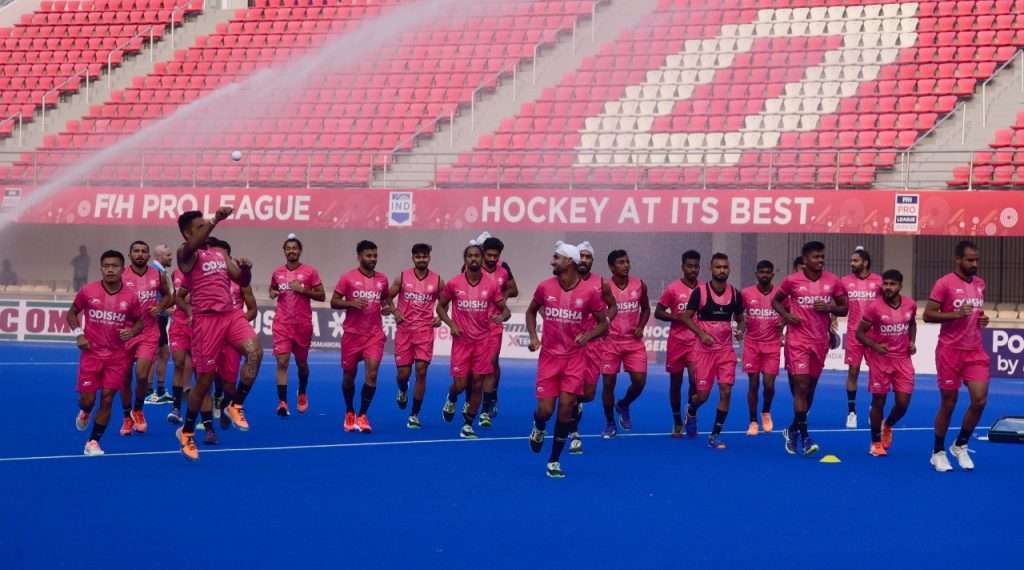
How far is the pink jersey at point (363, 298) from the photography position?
14.8 m

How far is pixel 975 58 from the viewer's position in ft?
96.8

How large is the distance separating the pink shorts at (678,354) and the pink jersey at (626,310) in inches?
16.5

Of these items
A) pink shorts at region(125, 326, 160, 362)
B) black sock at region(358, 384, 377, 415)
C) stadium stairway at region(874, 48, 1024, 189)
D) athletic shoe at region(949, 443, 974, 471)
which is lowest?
athletic shoe at region(949, 443, 974, 471)

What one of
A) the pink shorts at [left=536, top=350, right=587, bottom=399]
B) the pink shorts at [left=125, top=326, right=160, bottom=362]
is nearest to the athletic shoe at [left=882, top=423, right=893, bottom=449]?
the pink shorts at [left=536, top=350, right=587, bottom=399]

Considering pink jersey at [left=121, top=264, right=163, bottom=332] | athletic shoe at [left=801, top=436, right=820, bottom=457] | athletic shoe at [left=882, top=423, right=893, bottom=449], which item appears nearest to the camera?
pink jersey at [left=121, top=264, right=163, bottom=332]

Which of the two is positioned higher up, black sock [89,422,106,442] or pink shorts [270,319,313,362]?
pink shorts [270,319,313,362]

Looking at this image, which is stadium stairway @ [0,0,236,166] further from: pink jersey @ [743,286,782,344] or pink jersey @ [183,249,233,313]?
pink jersey @ [743,286,782,344]

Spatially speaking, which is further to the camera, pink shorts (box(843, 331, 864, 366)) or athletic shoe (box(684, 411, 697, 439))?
pink shorts (box(843, 331, 864, 366))

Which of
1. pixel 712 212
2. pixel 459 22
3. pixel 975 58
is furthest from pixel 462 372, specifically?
pixel 459 22

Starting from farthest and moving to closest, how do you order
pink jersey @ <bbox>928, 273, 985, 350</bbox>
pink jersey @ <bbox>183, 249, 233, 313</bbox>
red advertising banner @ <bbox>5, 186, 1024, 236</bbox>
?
red advertising banner @ <bbox>5, 186, 1024, 236</bbox> < pink jersey @ <bbox>183, 249, 233, 313</bbox> < pink jersey @ <bbox>928, 273, 985, 350</bbox>

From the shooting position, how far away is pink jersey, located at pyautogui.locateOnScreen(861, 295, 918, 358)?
42.9 ft

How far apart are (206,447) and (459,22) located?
79.2 feet

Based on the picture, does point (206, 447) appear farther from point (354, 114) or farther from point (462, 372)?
point (354, 114)

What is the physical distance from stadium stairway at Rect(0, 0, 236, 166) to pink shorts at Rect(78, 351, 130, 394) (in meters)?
23.0
